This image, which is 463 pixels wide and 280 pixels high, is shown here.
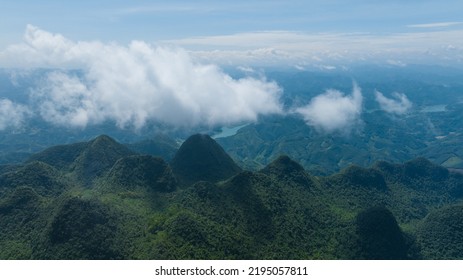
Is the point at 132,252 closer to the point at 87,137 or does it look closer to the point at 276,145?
the point at 276,145

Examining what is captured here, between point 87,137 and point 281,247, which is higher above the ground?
point 281,247

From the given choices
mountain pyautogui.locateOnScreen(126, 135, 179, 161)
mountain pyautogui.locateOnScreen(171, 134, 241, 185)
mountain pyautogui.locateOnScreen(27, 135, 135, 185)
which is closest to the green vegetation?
mountain pyautogui.locateOnScreen(27, 135, 135, 185)

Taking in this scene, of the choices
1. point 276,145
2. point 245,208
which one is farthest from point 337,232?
point 276,145

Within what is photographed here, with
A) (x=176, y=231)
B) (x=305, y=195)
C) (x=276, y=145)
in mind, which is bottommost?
(x=276, y=145)

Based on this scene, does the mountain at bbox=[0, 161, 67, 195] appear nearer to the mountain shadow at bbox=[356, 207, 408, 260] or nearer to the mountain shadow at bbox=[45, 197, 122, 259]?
the mountain shadow at bbox=[45, 197, 122, 259]

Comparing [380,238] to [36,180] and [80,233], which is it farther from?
[36,180]

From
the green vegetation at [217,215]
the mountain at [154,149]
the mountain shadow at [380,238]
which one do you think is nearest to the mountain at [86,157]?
the green vegetation at [217,215]

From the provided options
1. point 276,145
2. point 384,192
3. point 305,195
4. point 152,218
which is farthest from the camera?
point 276,145
